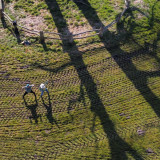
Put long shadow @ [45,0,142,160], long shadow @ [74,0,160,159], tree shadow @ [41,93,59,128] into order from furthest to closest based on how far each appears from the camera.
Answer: long shadow @ [74,0,160,159] → tree shadow @ [41,93,59,128] → long shadow @ [45,0,142,160]

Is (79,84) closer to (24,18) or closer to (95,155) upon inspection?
(95,155)

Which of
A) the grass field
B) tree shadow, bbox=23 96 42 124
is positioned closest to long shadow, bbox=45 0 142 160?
the grass field

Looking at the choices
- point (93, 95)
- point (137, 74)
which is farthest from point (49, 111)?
point (137, 74)

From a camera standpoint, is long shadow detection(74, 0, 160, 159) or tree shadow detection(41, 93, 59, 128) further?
long shadow detection(74, 0, 160, 159)

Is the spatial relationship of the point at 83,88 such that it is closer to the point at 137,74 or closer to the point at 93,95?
the point at 93,95

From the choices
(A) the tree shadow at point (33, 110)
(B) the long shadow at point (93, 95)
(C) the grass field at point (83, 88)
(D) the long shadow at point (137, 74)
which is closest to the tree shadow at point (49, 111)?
(C) the grass field at point (83, 88)

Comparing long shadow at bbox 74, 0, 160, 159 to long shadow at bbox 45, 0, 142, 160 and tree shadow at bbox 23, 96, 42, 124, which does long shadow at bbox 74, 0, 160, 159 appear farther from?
tree shadow at bbox 23, 96, 42, 124
